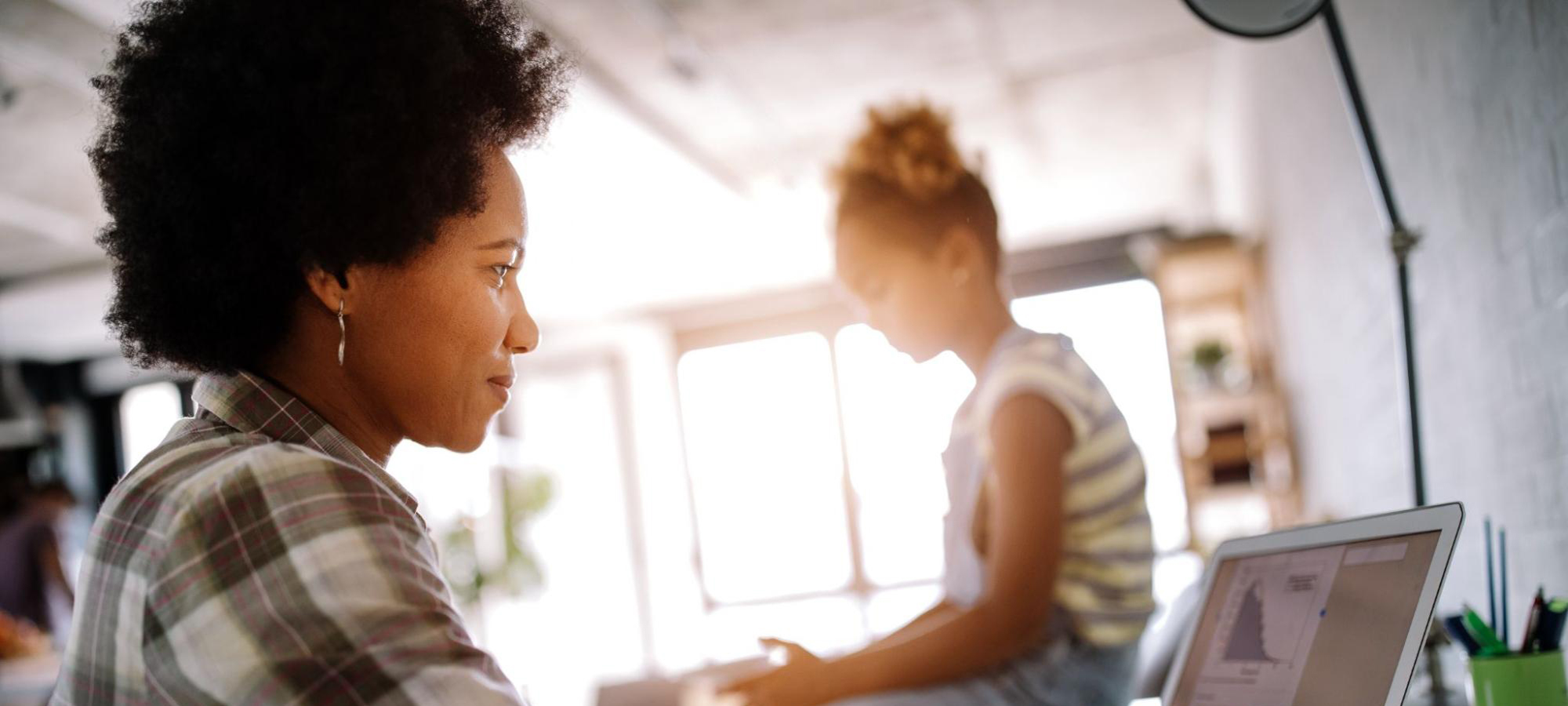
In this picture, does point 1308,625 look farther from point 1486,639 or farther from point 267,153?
point 267,153

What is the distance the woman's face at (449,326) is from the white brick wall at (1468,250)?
966mm

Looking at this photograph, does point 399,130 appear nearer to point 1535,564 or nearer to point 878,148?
point 878,148

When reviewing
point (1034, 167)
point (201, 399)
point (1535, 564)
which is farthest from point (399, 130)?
point (1034, 167)

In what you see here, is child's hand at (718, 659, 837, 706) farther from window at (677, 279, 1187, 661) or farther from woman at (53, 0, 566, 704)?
window at (677, 279, 1187, 661)

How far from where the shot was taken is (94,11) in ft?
12.0

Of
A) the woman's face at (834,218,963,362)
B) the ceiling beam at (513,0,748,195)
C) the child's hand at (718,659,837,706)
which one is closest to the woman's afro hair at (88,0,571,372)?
the child's hand at (718,659,837,706)

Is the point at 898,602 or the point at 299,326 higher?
the point at 299,326

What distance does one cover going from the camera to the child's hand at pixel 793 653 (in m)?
1.34

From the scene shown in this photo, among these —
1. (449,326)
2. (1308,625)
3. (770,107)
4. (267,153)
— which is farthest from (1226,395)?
(267,153)

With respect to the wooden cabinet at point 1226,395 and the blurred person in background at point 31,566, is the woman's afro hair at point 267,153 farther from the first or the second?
the blurred person in background at point 31,566

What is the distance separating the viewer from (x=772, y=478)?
9656 mm

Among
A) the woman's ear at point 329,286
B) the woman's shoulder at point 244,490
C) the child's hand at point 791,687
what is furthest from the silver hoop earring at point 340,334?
the child's hand at point 791,687

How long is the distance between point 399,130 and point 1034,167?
21.5ft

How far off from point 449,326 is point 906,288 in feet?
2.88
